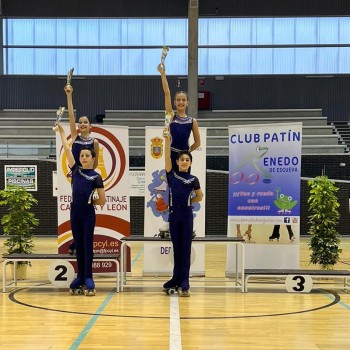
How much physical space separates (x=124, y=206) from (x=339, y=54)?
18529 mm

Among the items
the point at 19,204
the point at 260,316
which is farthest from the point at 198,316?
the point at 19,204

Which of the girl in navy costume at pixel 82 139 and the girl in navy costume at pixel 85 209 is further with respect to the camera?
the girl in navy costume at pixel 82 139

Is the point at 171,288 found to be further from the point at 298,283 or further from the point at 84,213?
the point at 298,283

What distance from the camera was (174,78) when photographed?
84.7ft

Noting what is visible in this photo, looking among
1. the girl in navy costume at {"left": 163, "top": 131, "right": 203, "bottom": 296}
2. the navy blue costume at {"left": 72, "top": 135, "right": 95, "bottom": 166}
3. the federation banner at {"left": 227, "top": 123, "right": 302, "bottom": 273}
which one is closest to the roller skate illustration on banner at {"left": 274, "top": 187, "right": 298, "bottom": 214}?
the federation banner at {"left": 227, "top": 123, "right": 302, "bottom": 273}

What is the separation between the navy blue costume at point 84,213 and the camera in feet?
25.9

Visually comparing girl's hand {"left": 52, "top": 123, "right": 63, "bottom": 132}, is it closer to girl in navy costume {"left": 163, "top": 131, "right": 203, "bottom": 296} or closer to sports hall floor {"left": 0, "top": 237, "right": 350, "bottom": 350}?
girl in navy costume {"left": 163, "top": 131, "right": 203, "bottom": 296}

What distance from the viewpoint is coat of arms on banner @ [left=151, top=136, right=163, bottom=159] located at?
387 inches

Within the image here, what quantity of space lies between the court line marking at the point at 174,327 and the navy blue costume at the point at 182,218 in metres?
0.45

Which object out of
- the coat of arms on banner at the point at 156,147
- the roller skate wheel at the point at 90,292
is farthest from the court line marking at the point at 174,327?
the coat of arms on banner at the point at 156,147

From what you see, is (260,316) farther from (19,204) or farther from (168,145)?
(19,204)

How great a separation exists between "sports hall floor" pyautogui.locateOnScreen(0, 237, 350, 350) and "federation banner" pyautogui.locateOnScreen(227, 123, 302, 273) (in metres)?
0.71
